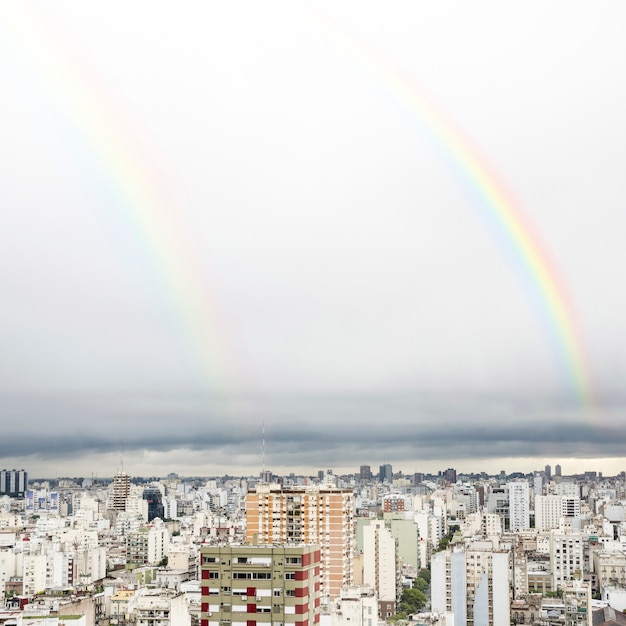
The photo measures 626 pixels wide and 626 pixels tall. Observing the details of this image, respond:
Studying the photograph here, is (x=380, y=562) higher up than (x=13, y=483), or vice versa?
(x=13, y=483)

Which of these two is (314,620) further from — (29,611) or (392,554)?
(392,554)

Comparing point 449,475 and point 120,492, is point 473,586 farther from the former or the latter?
point 449,475

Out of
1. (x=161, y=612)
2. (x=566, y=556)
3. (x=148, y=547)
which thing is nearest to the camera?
(x=161, y=612)

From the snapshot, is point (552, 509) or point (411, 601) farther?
point (552, 509)

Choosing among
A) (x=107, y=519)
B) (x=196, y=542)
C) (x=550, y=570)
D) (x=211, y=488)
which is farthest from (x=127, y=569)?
(x=211, y=488)

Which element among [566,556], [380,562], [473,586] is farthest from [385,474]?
[473,586]

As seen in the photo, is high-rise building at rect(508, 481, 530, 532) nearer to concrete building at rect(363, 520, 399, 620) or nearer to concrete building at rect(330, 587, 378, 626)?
concrete building at rect(363, 520, 399, 620)

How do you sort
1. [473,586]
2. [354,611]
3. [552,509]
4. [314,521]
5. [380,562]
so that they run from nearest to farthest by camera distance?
[354,611] → [314,521] → [473,586] → [380,562] → [552,509]
